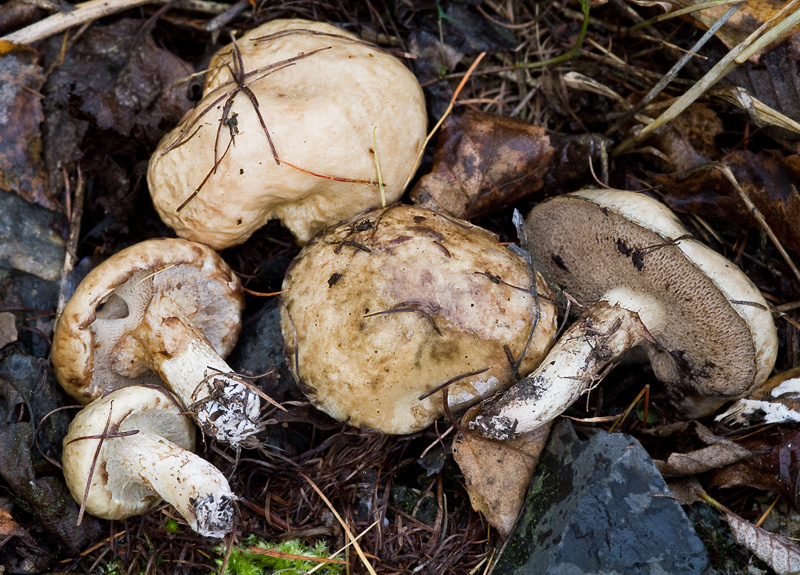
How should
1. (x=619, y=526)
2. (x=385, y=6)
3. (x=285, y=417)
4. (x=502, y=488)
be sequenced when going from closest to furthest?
(x=619, y=526), (x=502, y=488), (x=285, y=417), (x=385, y=6)

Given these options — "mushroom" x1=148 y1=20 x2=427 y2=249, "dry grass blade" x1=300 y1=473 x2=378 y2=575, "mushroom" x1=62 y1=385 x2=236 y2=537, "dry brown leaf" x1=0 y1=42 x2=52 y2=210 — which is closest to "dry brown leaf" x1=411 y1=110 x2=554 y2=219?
"mushroom" x1=148 y1=20 x2=427 y2=249

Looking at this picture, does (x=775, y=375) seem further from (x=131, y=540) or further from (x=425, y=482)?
(x=131, y=540)

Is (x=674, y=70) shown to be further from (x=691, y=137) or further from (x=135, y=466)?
(x=135, y=466)

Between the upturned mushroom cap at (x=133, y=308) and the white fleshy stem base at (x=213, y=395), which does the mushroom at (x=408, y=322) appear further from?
the upturned mushroom cap at (x=133, y=308)

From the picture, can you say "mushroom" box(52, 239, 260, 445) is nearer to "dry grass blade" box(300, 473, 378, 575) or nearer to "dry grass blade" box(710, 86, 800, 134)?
"dry grass blade" box(300, 473, 378, 575)

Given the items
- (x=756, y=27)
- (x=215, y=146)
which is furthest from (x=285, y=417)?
(x=756, y=27)

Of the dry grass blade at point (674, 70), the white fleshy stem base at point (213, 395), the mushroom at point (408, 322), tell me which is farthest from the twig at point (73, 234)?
the dry grass blade at point (674, 70)
